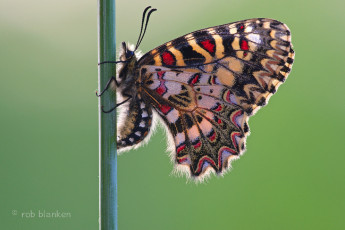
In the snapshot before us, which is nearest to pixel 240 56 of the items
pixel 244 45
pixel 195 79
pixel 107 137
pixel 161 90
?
pixel 244 45

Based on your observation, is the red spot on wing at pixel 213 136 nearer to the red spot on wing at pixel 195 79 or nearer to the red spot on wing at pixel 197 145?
the red spot on wing at pixel 197 145

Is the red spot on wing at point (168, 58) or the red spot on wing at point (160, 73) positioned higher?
the red spot on wing at point (168, 58)

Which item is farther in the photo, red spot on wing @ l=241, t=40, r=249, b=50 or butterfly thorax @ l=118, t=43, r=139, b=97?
red spot on wing @ l=241, t=40, r=249, b=50

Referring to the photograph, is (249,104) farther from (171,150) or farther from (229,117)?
(171,150)

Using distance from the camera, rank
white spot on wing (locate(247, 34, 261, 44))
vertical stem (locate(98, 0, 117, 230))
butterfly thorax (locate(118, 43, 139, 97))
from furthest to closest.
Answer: white spot on wing (locate(247, 34, 261, 44)), butterfly thorax (locate(118, 43, 139, 97)), vertical stem (locate(98, 0, 117, 230))

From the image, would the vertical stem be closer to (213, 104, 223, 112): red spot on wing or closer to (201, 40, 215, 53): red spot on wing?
(201, 40, 215, 53): red spot on wing

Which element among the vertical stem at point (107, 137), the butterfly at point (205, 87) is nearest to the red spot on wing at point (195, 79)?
the butterfly at point (205, 87)

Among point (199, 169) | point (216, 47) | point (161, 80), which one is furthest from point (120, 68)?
point (199, 169)

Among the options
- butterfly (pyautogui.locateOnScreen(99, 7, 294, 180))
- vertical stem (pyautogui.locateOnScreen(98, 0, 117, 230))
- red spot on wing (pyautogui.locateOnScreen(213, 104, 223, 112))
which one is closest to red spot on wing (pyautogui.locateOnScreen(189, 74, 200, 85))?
butterfly (pyautogui.locateOnScreen(99, 7, 294, 180))

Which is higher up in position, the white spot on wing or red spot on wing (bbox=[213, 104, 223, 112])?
the white spot on wing

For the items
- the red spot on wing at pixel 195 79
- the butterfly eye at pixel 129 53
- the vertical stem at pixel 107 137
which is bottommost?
the vertical stem at pixel 107 137
